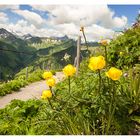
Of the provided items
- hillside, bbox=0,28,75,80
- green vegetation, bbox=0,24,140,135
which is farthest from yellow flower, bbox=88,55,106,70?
hillside, bbox=0,28,75,80

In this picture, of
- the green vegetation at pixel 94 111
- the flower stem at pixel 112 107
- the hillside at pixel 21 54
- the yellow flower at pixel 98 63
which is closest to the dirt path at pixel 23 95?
the green vegetation at pixel 94 111

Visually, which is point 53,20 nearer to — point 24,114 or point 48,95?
point 24,114

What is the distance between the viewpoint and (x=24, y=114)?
140 inches

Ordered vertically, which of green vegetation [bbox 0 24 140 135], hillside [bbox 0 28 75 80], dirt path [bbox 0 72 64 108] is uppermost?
green vegetation [bbox 0 24 140 135]

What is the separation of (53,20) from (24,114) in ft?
4.66

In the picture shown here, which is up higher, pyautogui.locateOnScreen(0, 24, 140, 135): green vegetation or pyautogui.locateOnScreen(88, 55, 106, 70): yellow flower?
pyautogui.locateOnScreen(88, 55, 106, 70): yellow flower

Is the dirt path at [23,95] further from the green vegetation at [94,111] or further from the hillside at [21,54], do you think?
the hillside at [21,54]

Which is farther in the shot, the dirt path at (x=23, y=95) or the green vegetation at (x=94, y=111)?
the dirt path at (x=23, y=95)

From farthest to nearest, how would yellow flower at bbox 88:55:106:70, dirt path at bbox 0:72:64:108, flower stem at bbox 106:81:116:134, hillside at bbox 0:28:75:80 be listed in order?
hillside at bbox 0:28:75:80
dirt path at bbox 0:72:64:108
flower stem at bbox 106:81:116:134
yellow flower at bbox 88:55:106:70

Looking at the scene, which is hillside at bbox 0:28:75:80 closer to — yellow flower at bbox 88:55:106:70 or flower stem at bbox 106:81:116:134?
flower stem at bbox 106:81:116:134

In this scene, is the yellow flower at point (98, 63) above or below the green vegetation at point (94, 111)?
above

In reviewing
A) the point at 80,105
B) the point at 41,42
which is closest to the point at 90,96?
the point at 80,105

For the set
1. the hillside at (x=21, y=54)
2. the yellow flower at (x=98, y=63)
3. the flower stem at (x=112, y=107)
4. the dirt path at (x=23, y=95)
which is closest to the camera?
the yellow flower at (x=98, y=63)

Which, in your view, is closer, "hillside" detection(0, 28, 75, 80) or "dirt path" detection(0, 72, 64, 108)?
"dirt path" detection(0, 72, 64, 108)
